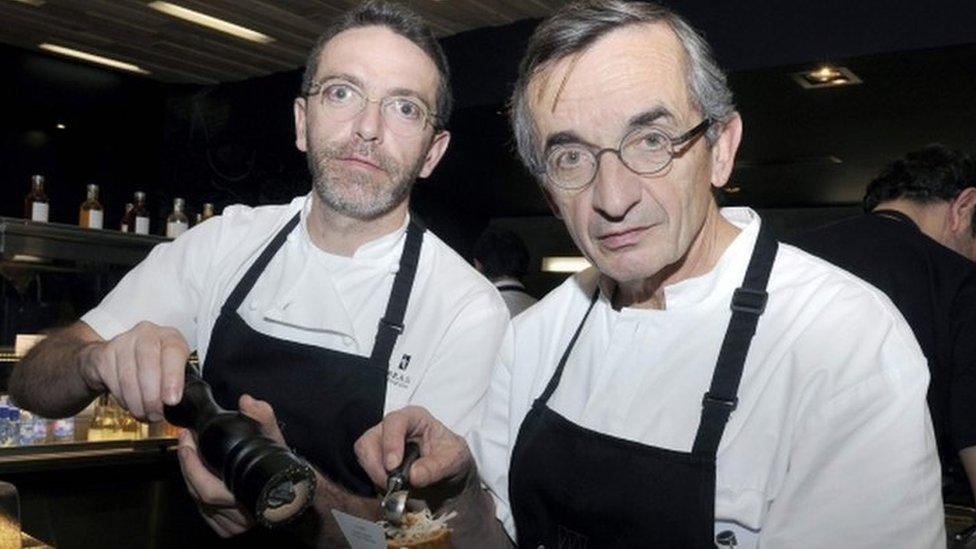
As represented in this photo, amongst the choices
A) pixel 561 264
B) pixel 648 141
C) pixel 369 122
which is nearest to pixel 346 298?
pixel 369 122

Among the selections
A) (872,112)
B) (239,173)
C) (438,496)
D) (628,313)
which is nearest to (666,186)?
(628,313)

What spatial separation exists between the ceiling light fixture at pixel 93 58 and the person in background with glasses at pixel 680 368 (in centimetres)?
566

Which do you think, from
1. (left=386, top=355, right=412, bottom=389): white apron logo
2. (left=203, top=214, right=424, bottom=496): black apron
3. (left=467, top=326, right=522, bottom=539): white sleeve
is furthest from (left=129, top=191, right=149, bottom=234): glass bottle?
(left=467, top=326, right=522, bottom=539): white sleeve

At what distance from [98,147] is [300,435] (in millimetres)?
5808

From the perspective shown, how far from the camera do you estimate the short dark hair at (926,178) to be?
282cm

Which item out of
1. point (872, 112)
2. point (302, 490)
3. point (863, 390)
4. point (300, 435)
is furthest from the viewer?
point (872, 112)

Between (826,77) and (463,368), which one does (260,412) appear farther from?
(826,77)

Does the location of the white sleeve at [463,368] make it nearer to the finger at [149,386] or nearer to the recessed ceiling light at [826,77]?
the finger at [149,386]

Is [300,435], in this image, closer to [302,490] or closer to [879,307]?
[302,490]

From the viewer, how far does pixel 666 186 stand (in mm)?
1400

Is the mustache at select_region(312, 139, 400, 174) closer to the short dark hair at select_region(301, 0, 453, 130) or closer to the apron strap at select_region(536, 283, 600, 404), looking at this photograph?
the short dark hair at select_region(301, 0, 453, 130)

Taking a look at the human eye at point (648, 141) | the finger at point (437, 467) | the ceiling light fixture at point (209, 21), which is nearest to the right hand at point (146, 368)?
the finger at point (437, 467)

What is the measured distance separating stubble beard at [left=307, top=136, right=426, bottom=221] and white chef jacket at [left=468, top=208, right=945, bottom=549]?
0.54m

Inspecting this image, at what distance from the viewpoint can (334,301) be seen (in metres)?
1.97
